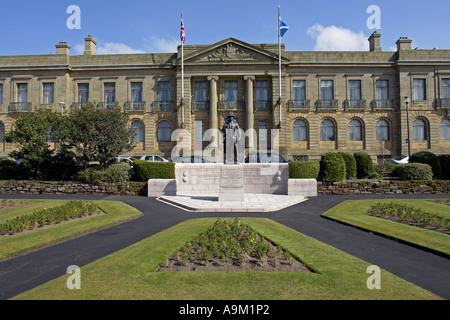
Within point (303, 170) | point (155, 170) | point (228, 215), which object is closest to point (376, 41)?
point (303, 170)

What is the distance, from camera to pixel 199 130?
37500 mm

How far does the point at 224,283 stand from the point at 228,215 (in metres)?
6.81

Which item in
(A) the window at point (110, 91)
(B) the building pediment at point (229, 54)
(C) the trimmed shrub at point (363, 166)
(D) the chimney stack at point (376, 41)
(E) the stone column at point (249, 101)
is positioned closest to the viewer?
(C) the trimmed shrub at point (363, 166)

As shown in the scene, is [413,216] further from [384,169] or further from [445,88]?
[445,88]

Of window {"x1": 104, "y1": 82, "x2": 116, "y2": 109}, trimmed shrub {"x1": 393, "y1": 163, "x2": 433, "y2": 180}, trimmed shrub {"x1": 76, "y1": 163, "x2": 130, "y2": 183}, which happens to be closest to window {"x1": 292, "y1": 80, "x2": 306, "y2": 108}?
trimmed shrub {"x1": 393, "y1": 163, "x2": 433, "y2": 180}

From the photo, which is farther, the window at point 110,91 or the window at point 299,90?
the window at point 110,91

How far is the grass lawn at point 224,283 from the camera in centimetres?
479

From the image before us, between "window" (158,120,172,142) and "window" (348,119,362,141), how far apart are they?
23814 mm

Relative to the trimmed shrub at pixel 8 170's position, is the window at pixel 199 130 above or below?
above

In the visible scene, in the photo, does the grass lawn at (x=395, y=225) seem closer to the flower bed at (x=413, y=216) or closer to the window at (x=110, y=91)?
the flower bed at (x=413, y=216)

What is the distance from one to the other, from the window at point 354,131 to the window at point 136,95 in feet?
91.6

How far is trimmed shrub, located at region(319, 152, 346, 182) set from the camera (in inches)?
705

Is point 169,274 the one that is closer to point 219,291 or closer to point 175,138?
point 219,291

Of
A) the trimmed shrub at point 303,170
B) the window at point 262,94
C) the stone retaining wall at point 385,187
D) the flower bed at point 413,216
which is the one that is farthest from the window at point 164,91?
the flower bed at point 413,216
